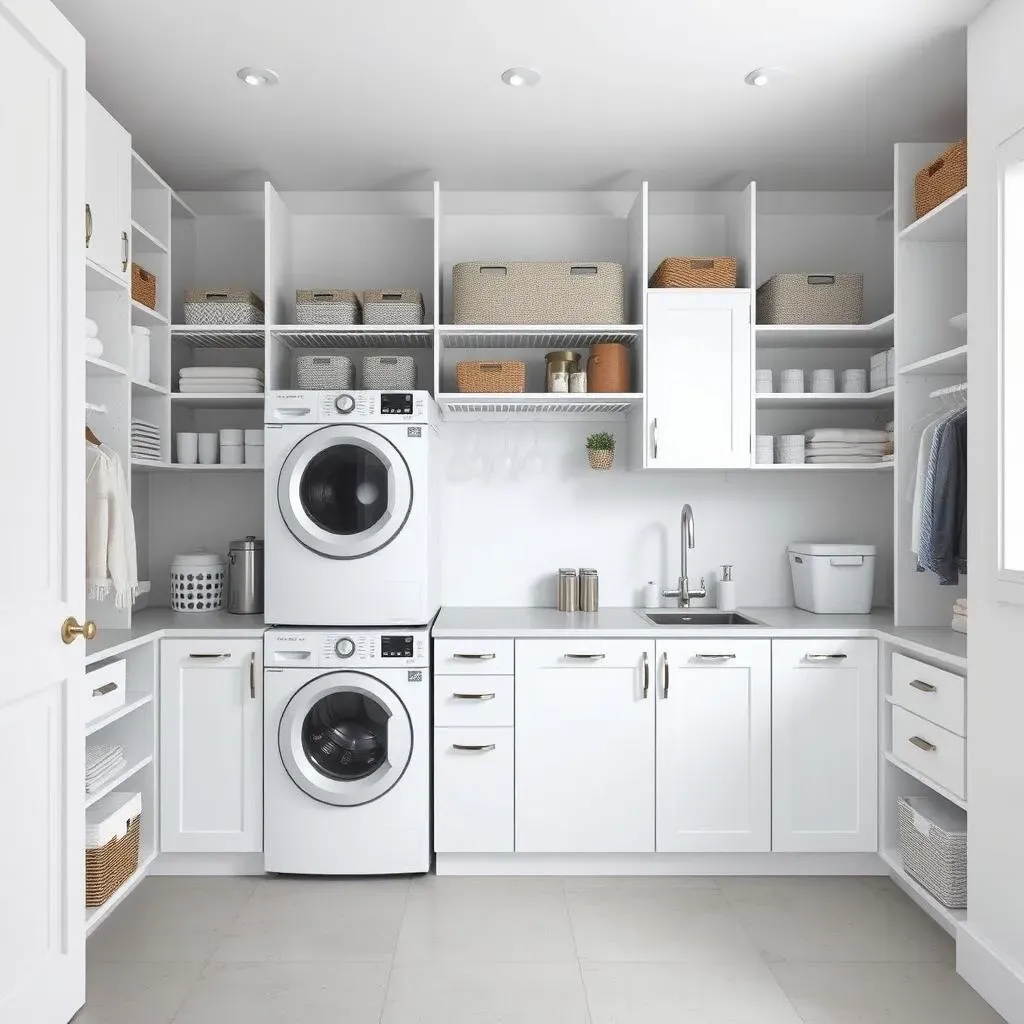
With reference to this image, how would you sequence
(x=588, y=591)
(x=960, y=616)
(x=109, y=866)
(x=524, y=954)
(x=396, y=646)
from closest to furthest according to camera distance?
(x=524, y=954), (x=109, y=866), (x=960, y=616), (x=396, y=646), (x=588, y=591)

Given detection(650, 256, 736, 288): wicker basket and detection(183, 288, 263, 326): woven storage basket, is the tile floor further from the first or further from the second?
detection(650, 256, 736, 288): wicker basket

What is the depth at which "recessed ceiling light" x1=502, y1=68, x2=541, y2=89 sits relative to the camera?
2697mm

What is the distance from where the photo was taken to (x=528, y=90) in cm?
283

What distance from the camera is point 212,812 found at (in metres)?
3.02

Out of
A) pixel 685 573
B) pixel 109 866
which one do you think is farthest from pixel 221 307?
pixel 685 573

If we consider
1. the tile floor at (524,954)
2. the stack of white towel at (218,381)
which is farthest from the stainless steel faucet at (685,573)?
the stack of white towel at (218,381)

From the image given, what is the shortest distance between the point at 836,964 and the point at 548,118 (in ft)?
9.32

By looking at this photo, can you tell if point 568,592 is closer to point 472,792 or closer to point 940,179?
point 472,792

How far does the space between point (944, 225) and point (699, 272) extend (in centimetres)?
84
